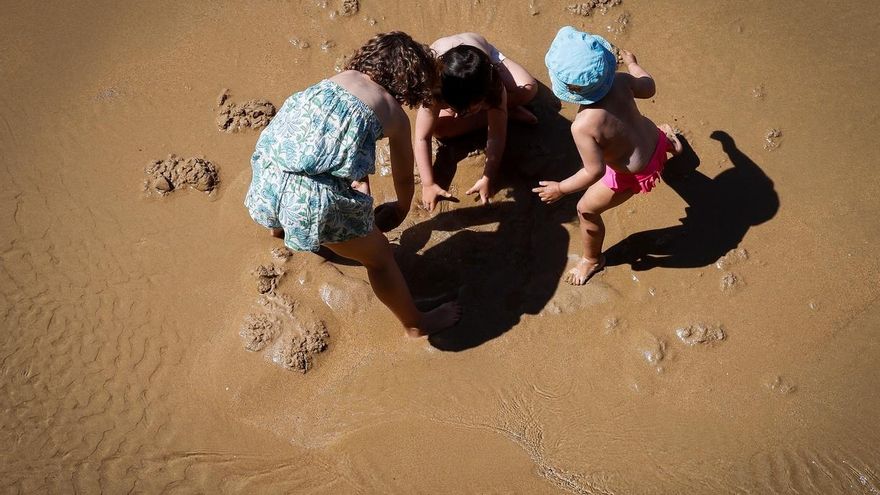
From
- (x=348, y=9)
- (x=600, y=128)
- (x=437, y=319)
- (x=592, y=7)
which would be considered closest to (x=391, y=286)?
(x=437, y=319)

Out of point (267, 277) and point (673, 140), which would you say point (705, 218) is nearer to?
point (673, 140)

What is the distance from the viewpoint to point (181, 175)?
3688 mm

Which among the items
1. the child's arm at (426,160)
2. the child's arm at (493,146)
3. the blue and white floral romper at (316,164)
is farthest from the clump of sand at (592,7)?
the blue and white floral romper at (316,164)

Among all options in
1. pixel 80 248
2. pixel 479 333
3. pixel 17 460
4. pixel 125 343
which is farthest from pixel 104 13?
pixel 479 333

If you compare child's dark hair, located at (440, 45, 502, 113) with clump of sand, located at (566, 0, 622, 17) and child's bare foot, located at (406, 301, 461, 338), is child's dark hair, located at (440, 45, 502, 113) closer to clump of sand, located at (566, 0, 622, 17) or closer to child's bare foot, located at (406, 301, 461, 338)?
child's bare foot, located at (406, 301, 461, 338)

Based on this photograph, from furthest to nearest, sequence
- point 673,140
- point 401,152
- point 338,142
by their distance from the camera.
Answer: point 673,140
point 401,152
point 338,142

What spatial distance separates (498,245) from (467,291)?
12.5 inches

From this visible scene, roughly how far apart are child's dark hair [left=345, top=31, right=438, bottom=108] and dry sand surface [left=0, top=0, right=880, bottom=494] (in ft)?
3.78

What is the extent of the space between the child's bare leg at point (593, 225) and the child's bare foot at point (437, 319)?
0.65 metres

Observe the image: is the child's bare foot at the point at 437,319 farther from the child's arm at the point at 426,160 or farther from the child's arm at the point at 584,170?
the child's arm at the point at 584,170

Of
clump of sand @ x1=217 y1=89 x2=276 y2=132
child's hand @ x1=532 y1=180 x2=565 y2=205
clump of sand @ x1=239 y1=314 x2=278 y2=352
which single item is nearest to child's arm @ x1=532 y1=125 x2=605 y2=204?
child's hand @ x1=532 y1=180 x2=565 y2=205

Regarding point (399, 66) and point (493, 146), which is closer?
point (399, 66)

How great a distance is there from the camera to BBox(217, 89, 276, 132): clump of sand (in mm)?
3850

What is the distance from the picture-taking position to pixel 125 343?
3.30m
